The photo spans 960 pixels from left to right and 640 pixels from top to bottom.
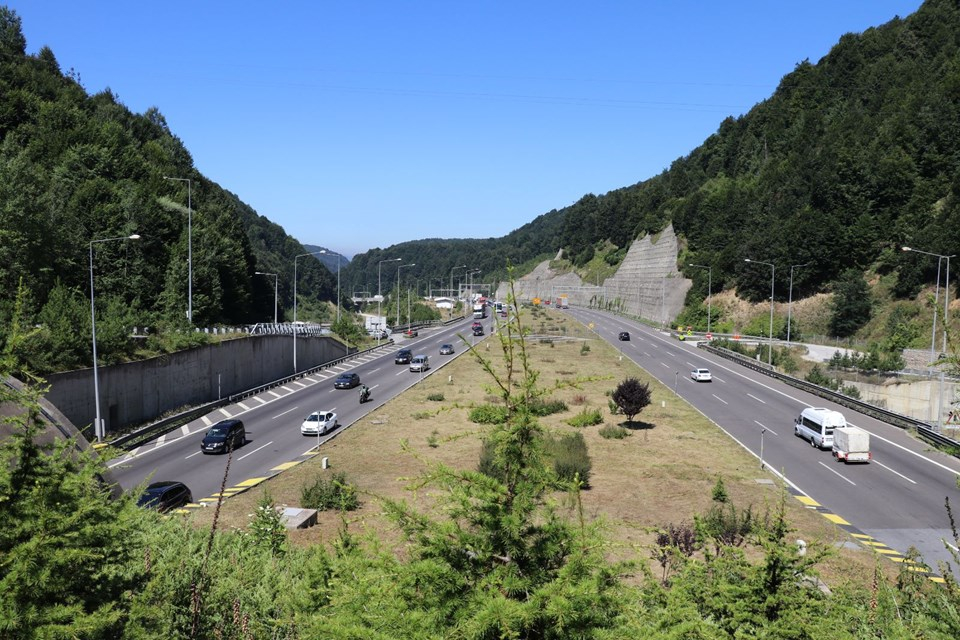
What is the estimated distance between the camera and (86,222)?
5594 cm

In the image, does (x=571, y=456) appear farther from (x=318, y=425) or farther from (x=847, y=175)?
(x=847, y=175)

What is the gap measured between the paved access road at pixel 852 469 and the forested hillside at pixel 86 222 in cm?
3751

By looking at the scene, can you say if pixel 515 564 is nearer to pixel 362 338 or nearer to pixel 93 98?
pixel 362 338

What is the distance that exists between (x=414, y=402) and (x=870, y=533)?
31021 millimetres

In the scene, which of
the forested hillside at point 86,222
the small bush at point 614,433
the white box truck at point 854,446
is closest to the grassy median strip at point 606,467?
the small bush at point 614,433

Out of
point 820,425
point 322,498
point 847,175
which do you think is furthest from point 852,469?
point 847,175

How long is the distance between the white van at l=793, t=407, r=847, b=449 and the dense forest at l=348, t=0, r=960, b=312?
39005 millimetres

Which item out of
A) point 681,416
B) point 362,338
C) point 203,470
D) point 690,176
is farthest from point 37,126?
point 690,176

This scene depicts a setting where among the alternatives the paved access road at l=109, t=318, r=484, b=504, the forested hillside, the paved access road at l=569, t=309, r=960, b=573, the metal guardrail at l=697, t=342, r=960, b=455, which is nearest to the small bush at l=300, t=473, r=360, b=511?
the paved access road at l=109, t=318, r=484, b=504

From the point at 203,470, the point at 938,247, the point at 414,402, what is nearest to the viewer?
the point at 203,470

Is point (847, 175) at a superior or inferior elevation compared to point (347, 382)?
superior

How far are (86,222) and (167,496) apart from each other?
144ft

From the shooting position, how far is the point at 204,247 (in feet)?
219

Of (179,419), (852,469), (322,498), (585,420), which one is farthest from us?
(585,420)
